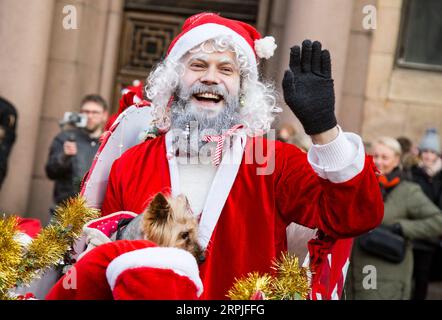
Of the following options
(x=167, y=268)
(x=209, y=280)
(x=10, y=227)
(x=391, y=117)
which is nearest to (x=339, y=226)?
(x=209, y=280)

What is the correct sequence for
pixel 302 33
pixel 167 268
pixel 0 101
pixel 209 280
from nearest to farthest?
pixel 167 268 < pixel 209 280 < pixel 0 101 < pixel 302 33

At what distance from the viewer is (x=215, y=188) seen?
3.96 meters

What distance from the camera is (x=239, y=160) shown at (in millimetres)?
4035

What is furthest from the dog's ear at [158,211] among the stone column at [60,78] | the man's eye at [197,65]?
the stone column at [60,78]

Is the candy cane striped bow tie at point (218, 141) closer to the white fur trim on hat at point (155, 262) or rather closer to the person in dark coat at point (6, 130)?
the white fur trim on hat at point (155, 262)

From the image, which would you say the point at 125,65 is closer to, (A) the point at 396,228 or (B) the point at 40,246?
(A) the point at 396,228

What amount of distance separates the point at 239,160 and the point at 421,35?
254 inches

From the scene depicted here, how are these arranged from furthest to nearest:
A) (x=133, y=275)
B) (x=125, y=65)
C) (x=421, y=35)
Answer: (x=125, y=65)
(x=421, y=35)
(x=133, y=275)

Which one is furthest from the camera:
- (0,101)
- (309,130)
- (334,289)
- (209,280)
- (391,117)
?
(391,117)

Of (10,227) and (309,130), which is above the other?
(309,130)

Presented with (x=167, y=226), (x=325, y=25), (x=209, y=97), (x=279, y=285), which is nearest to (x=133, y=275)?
(x=167, y=226)

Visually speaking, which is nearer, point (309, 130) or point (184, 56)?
point (309, 130)
